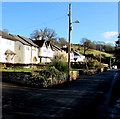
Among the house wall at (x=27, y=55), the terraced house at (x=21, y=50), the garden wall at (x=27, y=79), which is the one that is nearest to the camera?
the garden wall at (x=27, y=79)

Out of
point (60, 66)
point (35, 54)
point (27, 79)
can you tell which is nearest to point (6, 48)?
point (35, 54)

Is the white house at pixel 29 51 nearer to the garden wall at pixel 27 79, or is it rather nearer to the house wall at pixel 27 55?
the house wall at pixel 27 55

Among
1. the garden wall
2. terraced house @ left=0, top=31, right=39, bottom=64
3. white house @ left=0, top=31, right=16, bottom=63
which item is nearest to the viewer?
the garden wall

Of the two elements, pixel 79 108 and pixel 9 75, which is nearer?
pixel 79 108

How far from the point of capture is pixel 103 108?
8.73m

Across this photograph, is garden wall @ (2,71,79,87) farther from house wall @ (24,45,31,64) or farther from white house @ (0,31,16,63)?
house wall @ (24,45,31,64)

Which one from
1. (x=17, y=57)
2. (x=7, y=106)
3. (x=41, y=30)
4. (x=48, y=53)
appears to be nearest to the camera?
(x=7, y=106)

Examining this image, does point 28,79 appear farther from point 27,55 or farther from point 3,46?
point 27,55

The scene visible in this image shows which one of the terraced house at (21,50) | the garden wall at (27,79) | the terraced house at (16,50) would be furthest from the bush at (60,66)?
the terraced house at (16,50)

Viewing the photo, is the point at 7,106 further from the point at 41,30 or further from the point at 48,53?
the point at 41,30

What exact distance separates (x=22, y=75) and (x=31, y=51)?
3638 cm

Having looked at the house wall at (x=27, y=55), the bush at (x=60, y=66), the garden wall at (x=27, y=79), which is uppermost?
the house wall at (x=27, y=55)

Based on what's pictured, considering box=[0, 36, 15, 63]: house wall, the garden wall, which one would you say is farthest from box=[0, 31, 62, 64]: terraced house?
the garden wall

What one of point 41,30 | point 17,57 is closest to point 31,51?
point 17,57
